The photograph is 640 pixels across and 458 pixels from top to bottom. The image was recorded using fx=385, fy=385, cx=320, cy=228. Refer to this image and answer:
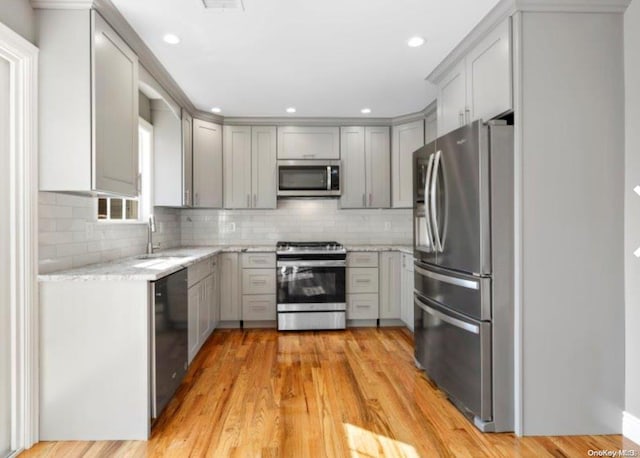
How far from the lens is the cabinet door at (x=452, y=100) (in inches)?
106

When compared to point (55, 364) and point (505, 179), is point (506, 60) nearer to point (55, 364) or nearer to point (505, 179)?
point (505, 179)

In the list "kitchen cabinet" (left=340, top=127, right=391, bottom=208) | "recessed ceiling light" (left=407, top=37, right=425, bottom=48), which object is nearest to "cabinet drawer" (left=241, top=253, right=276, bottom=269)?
"kitchen cabinet" (left=340, top=127, right=391, bottom=208)

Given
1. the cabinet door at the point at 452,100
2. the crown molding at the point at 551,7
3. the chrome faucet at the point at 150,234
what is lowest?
the chrome faucet at the point at 150,234

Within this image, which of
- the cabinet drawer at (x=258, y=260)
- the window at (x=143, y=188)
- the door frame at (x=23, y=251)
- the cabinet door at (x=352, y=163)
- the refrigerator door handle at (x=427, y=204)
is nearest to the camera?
the door frame at (x=23, y=251)

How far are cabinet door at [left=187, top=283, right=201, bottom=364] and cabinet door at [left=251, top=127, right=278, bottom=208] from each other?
1531mm

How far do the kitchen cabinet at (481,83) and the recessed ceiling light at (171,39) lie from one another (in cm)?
195

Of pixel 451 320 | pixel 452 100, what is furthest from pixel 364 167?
pixel 451 320

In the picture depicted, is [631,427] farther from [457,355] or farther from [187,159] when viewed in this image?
[187,159]

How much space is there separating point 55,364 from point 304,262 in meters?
2.47

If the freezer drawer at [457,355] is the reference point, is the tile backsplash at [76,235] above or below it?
above

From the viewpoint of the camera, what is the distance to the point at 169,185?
3.86 meters

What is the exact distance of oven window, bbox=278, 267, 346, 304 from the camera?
417 centimetres

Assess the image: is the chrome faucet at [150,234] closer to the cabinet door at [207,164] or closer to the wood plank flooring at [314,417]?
the cabinet door at [207,164]

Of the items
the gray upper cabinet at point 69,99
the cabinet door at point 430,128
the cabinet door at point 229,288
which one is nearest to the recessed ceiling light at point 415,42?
the cabinet door at point 430,128
